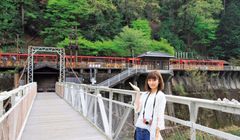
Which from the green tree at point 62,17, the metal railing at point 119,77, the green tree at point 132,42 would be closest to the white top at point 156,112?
the metal railing at point 119,77

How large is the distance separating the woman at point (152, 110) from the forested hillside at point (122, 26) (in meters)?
23.1

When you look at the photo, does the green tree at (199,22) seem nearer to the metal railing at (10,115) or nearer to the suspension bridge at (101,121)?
the suspension bridge at (101,121)

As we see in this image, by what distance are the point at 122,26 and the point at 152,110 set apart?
36897 millimetres

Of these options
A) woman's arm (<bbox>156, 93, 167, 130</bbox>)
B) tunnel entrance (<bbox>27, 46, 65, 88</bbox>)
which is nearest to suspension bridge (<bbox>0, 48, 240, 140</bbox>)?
woman's arm (<bbox>156, 93, 167, 130</bbox>)

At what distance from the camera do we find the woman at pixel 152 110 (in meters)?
2.16

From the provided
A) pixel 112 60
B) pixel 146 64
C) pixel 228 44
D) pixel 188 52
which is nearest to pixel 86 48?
pixel 112 60

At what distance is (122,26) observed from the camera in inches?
1510

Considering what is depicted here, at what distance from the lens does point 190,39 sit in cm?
4472

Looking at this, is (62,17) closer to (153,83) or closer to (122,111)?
(122,111)

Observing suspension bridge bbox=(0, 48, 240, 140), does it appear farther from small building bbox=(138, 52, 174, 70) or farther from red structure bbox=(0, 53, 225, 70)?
small building bbox=(138, 52, 174, 70)

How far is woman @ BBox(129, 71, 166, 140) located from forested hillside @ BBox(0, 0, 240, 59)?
23063 millimetres

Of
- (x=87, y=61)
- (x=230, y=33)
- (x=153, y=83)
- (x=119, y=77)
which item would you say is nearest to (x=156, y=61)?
(x=119, y=77)

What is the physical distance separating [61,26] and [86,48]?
4.77 meters

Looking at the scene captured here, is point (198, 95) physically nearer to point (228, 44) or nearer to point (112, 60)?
point (112, 60)
